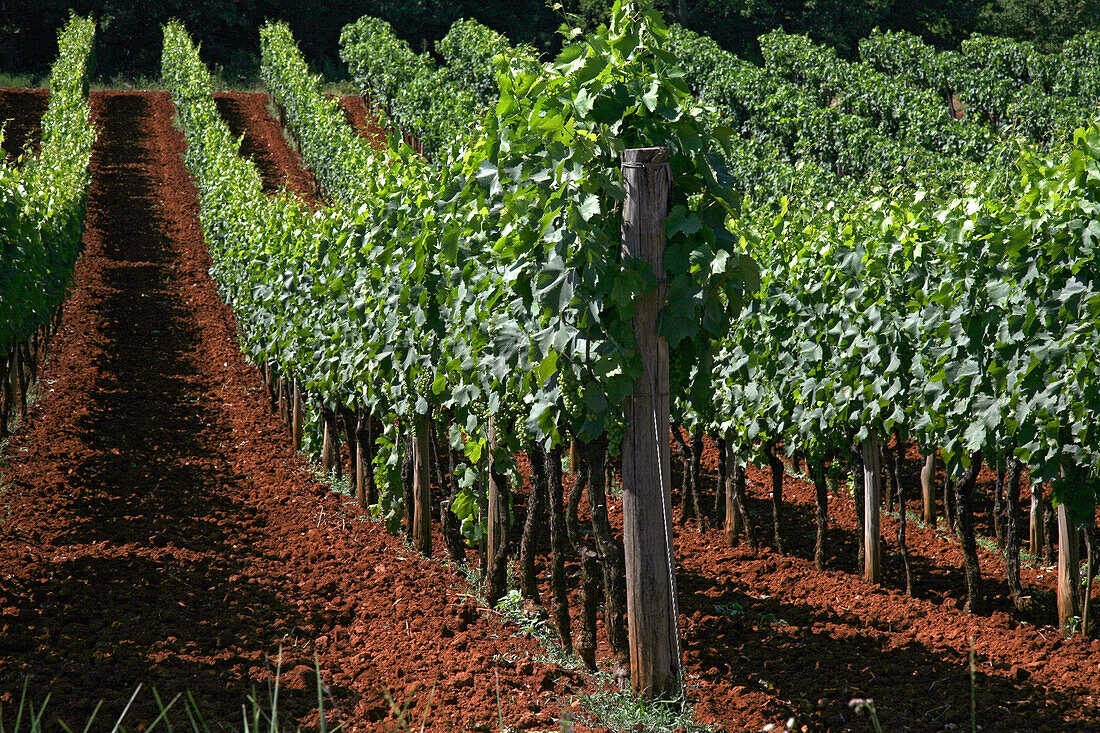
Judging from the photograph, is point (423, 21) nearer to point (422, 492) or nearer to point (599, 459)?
point (422, 492)

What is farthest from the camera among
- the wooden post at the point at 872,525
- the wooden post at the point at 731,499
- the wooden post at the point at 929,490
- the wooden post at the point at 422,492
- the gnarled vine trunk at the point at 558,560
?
the wooden post at the point at 929,490

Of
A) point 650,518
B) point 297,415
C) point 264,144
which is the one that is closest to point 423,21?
point 264,144

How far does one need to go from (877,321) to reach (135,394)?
28.2 ft

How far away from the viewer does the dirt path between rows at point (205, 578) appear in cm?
414

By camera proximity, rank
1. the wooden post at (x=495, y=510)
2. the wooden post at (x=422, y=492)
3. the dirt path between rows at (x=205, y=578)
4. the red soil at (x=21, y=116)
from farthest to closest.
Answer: the red soil at (x=21, y=116), the wooden post at (x=422, y=492), the wooden post at (x=495, y=510), the dirt path between rows at (x=205, y=578)

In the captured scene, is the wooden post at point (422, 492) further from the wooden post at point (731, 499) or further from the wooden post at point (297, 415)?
the wooden post at point (297, 415)

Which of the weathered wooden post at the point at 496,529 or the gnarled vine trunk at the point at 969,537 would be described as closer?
the weathered wooden post at the point at 496,529

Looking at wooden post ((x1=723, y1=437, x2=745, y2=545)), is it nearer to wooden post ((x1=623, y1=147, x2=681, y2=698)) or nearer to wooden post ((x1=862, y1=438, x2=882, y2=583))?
wooden post ((x1=862, y1=438, x2=882, y2=583))

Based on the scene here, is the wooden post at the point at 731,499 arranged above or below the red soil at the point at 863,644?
above

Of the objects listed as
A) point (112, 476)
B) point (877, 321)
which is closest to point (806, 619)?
point (877, 321)

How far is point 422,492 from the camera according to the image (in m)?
6.19

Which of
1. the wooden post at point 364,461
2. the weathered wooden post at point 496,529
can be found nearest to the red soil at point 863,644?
the weathered wooden post at point 496,529

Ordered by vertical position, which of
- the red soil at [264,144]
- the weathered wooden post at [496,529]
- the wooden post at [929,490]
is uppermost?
the red soil at [264,144]

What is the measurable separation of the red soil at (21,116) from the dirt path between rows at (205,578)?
53.5 ft
